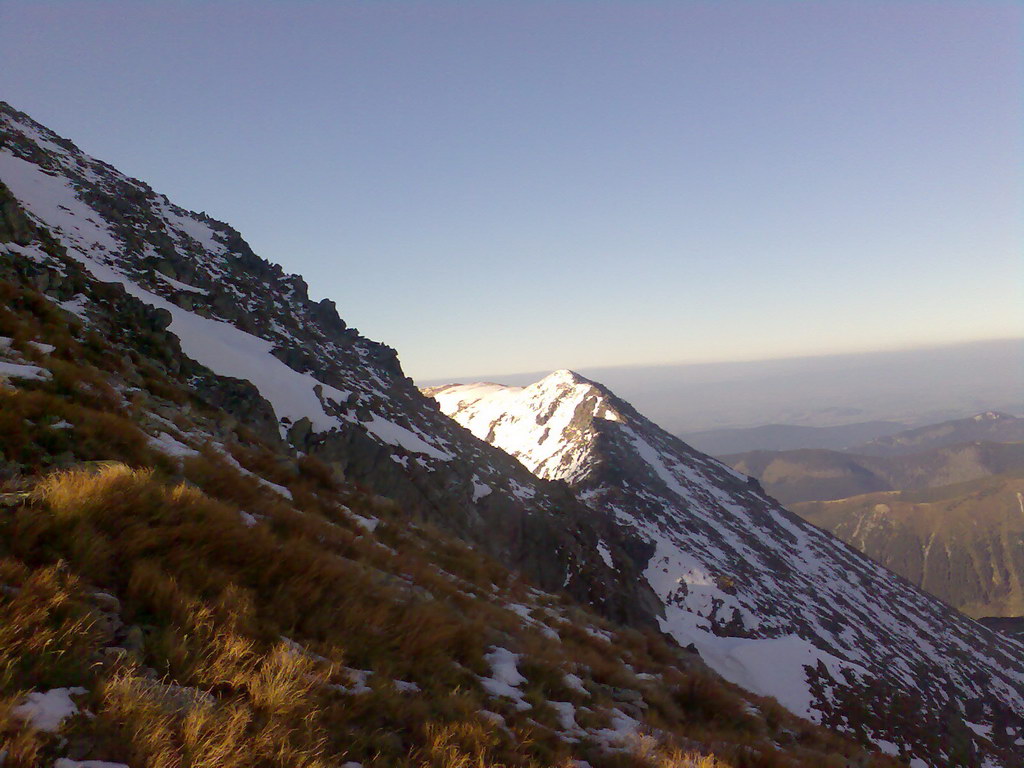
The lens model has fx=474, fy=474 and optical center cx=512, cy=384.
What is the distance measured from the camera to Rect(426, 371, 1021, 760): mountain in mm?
33812

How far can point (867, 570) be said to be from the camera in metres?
84.1

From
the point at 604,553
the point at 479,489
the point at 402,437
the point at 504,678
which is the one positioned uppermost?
the point at 504,678

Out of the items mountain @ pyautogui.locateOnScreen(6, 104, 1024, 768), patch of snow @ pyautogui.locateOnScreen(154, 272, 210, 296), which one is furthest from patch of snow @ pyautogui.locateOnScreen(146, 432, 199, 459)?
patch of snow @ pyautogui.locateOnScreen(154, 272, 210, 296)

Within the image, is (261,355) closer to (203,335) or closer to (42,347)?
(203,335)

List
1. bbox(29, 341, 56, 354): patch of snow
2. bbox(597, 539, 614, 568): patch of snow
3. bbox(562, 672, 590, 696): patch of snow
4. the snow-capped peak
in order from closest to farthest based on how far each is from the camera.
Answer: bbox(562, 672, 590, 696): patch of snow
bbox(29, 341, 56, 354): patch of snow
bbox(597, 539, 614, 568): patch of snow
the snow-capped peak

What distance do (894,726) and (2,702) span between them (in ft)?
163

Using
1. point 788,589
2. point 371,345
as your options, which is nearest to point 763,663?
point 788,589

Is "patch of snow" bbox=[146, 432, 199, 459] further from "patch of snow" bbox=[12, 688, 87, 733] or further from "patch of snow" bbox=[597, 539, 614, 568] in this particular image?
"patch of snow" bbox=[597, 539, 614, 568]

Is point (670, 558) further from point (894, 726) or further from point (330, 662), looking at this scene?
point (330, 662)

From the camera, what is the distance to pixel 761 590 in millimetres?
56219

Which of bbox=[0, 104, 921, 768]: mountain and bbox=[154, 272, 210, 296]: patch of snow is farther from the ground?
bbox=[154, 272, 210, 296]: patch of snow

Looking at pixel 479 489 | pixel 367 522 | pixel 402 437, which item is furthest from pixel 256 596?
pixel 479 489

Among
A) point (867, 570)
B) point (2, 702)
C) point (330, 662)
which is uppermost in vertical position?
point (2, 702)

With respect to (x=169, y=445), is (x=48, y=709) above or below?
below
